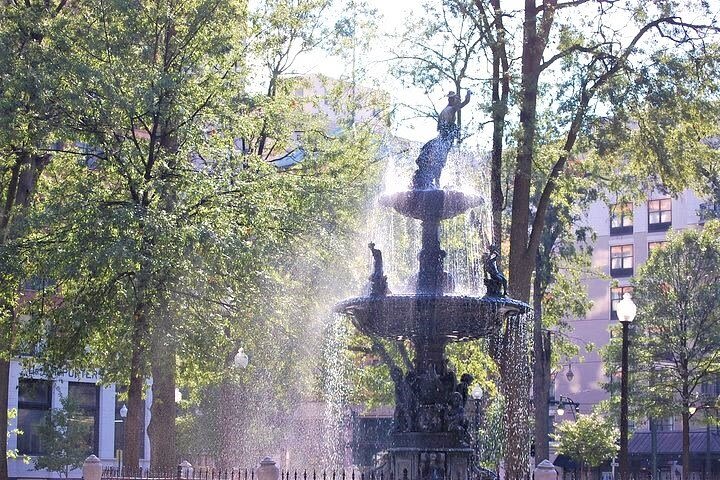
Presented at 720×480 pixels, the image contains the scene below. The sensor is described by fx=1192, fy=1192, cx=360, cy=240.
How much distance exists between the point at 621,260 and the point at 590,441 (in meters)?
20.4

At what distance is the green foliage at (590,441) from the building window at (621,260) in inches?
694

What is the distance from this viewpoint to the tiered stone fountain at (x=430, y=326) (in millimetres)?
17422

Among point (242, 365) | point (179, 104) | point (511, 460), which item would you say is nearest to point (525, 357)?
point (511, 460)

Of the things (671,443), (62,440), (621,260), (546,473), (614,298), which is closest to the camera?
(546,473)

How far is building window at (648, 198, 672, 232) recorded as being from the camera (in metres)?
70.4

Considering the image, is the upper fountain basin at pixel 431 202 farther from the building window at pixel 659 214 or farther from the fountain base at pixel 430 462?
the building window at pixel 659 214

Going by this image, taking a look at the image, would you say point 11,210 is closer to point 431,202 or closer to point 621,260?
point 431,202

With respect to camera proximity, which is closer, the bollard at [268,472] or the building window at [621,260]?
the bollard at [268,472]

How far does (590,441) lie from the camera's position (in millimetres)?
54875

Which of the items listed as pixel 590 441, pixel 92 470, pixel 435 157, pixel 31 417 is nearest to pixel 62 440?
pixel 31 417

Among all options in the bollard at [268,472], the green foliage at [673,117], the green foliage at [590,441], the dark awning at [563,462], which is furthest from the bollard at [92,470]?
the dark awning at [563,462]

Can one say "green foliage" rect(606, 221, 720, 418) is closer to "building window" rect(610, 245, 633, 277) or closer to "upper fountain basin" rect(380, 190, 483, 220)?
"building window" rect(610, 245, 633, 277)

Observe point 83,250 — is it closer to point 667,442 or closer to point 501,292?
point 501,292

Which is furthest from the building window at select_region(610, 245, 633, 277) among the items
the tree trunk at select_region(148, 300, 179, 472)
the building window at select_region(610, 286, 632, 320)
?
the tree trunk at select_region(148, 300, 179, 472)
